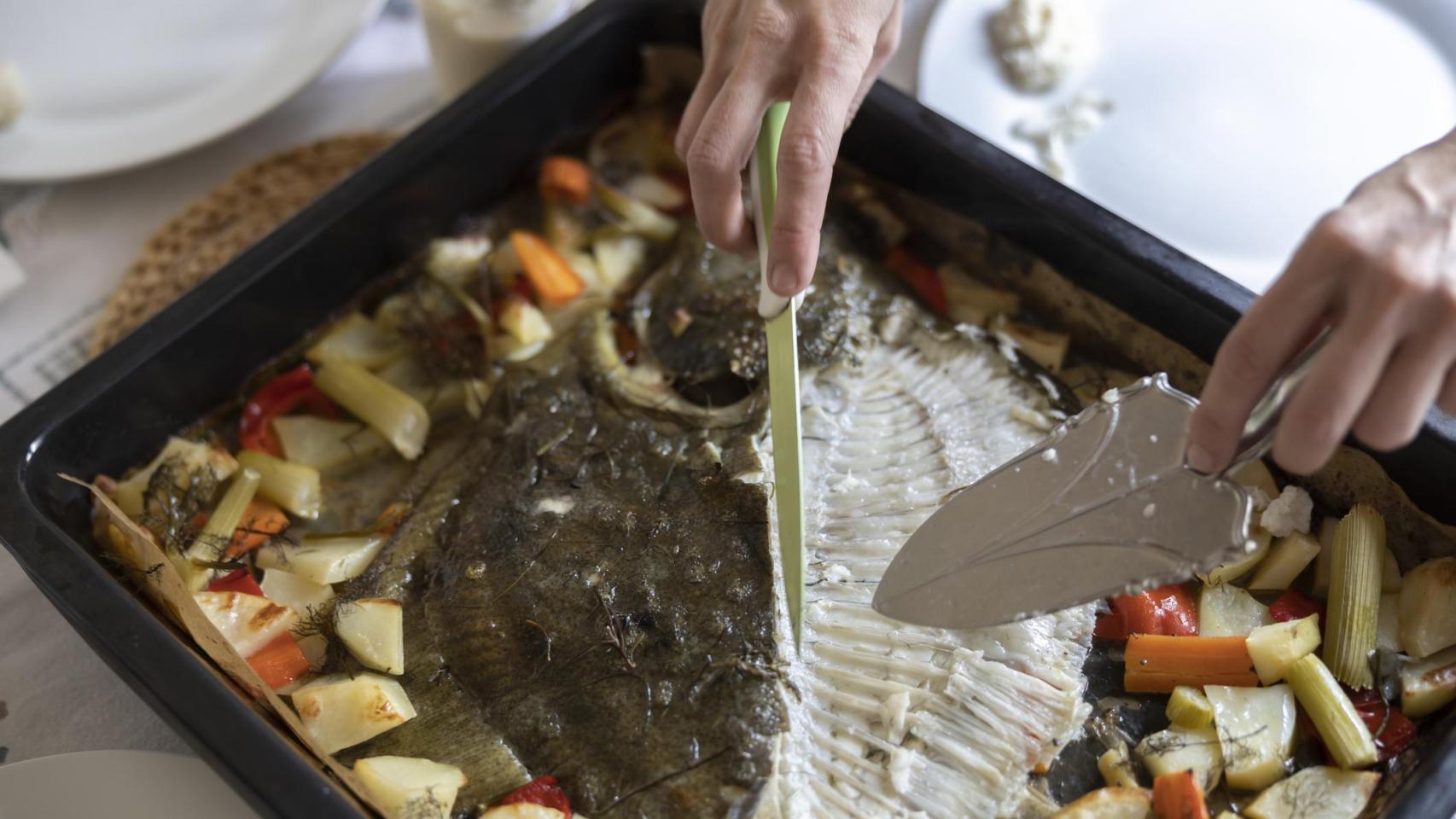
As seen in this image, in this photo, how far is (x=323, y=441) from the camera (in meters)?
1.89

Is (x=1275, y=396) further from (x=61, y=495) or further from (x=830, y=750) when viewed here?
(x=61, y=495)

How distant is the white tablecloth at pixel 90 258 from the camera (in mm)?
1681

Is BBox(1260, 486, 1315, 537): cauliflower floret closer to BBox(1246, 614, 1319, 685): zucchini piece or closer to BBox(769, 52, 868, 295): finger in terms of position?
BBox(1246, 614, 1319, 685): zucchini piece

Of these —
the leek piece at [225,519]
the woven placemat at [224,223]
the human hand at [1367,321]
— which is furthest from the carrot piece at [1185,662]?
the woven placemat at [224,223]

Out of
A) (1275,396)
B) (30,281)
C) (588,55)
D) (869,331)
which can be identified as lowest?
(30,281)

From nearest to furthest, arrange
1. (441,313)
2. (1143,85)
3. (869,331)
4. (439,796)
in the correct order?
1. (439,796)
2. (869,331)
3. (441,313)
4. (1143,85)

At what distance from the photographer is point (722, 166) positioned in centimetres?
145

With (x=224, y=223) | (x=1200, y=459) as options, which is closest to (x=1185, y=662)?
(x=1200, y=459)

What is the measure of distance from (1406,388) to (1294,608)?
0.58 metres

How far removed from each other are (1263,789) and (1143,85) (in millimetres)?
1356

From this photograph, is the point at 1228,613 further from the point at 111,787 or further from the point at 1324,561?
the point at 111,787

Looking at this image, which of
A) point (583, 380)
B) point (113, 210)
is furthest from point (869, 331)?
point (113, 210)

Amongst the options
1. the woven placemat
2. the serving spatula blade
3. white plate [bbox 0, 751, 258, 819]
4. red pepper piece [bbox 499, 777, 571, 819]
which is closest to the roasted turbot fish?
red pepper piece [bbox 499, 777, 571, 819]

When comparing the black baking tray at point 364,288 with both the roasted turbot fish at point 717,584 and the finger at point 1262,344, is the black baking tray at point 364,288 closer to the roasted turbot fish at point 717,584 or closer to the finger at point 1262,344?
the roasted turbot fish at point 717,584
